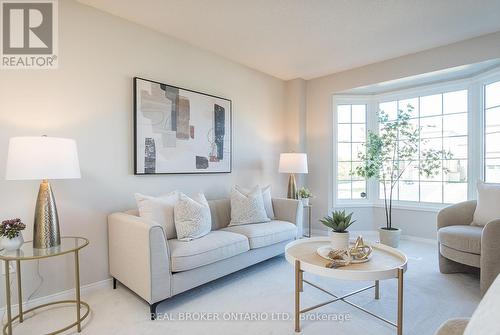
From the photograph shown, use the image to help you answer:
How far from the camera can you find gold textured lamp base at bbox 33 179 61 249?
6.37ft

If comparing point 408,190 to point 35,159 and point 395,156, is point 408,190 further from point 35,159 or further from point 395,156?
point 35,159

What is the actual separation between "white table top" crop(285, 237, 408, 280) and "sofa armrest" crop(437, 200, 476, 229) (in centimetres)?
135

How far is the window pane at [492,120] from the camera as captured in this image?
11.3ft

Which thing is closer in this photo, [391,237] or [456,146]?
[391,237]

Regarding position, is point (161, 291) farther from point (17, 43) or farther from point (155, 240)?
point (17, 43)

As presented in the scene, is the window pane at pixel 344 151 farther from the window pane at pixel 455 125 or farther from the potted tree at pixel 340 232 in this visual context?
the potted tree at pixel 340 232

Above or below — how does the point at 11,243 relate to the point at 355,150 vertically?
below

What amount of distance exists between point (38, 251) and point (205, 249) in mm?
1161

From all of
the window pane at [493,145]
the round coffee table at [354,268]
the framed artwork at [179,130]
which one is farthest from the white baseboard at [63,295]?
the window pane at [493,145]

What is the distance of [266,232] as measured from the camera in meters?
2.96

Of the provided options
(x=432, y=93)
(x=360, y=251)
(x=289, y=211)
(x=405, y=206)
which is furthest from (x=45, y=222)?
(x=432, y=93)

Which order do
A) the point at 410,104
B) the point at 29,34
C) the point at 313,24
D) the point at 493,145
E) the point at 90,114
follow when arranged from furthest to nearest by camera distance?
the point at 410,104
the point at 493,145
the point at 313,24
the point at 90,114
the point at 29,34

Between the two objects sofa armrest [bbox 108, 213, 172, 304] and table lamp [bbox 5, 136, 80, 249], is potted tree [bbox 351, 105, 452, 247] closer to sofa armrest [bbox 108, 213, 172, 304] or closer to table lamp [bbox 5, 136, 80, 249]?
sofa armrest [bbox 108, 213, 172, 304]

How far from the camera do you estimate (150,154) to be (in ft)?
9.45
